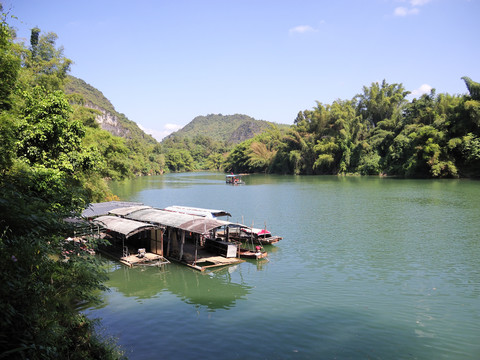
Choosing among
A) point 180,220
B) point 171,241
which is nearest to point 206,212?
point 171,241

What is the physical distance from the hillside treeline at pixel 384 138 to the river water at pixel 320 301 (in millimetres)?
33337

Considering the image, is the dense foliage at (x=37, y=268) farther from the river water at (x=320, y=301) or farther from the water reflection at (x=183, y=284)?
the water reflection at (x=183, y=284)

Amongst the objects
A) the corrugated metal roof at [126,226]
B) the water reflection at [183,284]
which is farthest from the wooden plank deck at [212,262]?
the corrugated metal roof at [126,226]

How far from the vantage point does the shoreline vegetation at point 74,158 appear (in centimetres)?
547

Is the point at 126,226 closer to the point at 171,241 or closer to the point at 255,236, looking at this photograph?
the point at 171,241

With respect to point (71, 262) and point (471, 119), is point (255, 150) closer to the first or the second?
point (471, 119)

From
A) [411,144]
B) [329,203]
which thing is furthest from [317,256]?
[411,144]

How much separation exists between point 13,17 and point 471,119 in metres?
55.0

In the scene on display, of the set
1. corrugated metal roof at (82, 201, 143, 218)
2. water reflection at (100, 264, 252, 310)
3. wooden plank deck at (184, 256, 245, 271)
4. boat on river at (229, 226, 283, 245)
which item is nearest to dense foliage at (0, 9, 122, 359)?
water reflection at (100, 264, 252, 310)

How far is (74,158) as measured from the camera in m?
17.0

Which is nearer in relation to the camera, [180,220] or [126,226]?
[126,226]

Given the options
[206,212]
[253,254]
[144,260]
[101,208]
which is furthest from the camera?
[101,208]

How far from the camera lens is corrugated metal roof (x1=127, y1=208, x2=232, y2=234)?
1590 centimetres

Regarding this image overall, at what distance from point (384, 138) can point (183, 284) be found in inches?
2494
